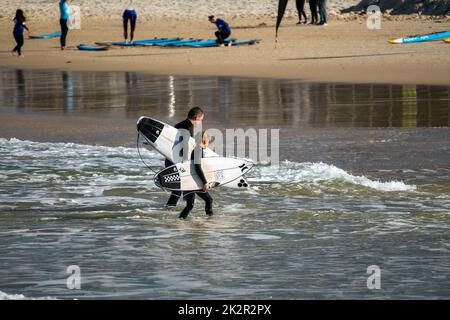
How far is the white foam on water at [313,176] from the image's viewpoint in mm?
14109

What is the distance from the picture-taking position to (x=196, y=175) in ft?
38.9

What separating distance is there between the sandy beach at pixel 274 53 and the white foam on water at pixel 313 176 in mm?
9725

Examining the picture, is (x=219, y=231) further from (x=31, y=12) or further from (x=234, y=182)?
(x=31, y=12)

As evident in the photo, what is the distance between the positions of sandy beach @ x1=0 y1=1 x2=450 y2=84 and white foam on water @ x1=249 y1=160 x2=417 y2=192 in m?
9.73

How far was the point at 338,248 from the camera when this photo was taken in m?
11.1

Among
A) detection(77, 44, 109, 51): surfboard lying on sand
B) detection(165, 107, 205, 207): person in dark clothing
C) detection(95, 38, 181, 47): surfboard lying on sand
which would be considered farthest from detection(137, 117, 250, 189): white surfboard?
detection(95, 38, 181, 47): surfboard lying on sand

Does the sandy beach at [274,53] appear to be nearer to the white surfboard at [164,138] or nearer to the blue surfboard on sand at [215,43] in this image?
the blue surfboard on sand at [215,43]

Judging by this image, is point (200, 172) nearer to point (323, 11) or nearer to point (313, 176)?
point (313, 176)

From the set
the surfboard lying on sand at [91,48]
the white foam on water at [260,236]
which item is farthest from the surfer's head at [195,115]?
the surfboard lying on sand at [91,48]

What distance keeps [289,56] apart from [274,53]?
1009 millimetres

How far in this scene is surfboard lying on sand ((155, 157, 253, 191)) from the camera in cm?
1184

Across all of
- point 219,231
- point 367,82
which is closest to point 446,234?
point 219,231

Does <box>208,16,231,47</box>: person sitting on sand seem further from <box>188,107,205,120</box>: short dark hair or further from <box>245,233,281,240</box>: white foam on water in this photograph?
<box>245,233,281,240</box>: white foam on water

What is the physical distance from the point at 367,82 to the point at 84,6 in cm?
3437
